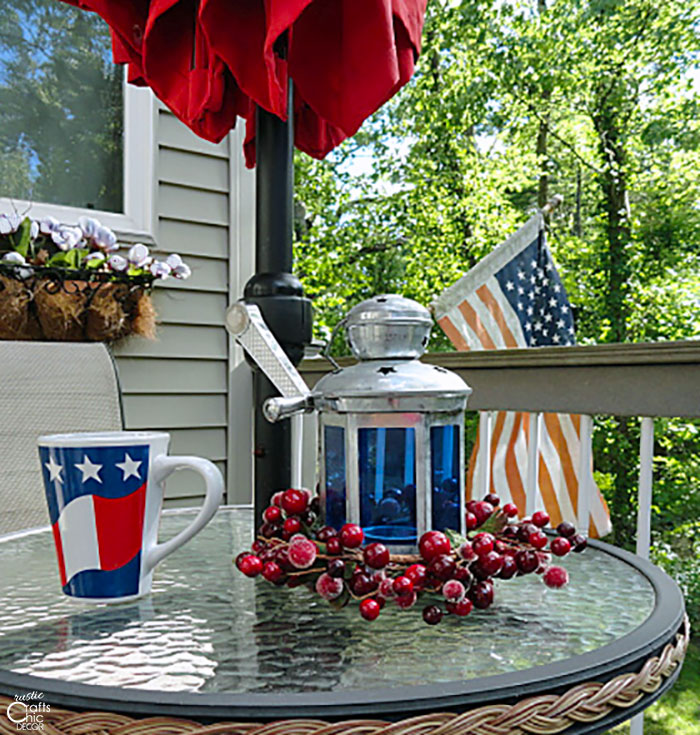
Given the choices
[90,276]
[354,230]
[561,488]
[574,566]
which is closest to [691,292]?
[354,230]

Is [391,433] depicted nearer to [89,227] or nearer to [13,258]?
[13,258]

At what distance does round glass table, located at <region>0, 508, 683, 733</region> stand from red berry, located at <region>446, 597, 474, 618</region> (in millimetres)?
11

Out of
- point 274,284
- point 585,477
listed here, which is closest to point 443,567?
point 274,284

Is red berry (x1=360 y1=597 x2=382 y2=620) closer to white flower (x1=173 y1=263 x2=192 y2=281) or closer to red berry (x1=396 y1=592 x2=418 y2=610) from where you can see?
red berry (x1=396 y1=592 x2=418 y2=610)

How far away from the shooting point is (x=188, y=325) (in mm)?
2465

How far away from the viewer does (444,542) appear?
574mm

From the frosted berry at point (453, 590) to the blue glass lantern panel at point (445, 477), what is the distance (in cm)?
10

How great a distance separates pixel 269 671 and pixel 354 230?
9125mm

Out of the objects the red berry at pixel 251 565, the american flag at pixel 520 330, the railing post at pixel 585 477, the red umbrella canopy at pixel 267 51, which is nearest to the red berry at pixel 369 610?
the red berry at pixel 251 565

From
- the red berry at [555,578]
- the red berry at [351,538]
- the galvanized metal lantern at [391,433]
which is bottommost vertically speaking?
the red berry at [555,578]

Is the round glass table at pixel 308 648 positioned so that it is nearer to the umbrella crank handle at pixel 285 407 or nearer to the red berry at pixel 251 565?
the red berry at pixel 251 565

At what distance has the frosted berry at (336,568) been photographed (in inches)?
22.9

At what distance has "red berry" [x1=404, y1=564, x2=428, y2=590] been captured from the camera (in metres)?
0.57

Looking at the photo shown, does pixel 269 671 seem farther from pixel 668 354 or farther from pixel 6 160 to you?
pixel 6 160
